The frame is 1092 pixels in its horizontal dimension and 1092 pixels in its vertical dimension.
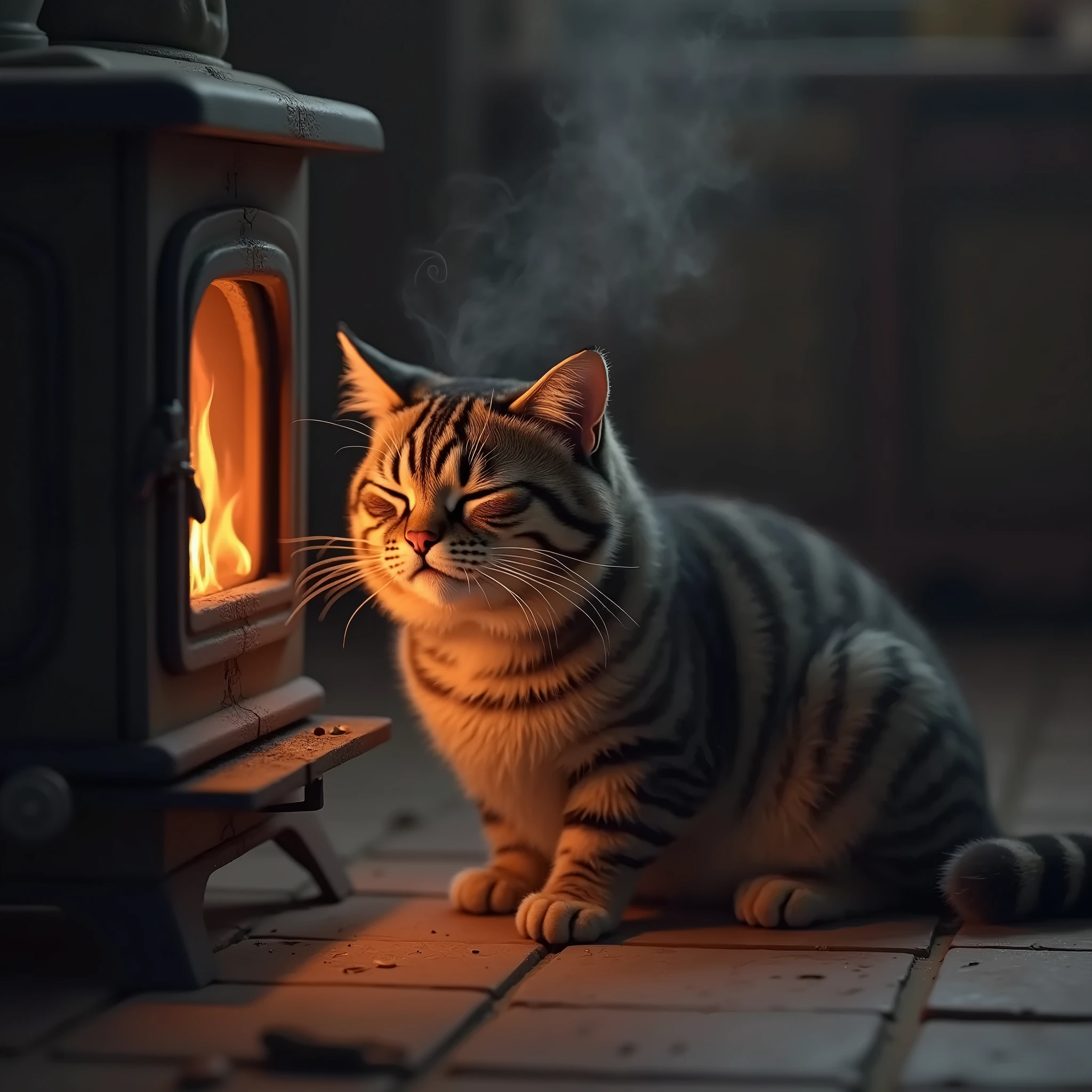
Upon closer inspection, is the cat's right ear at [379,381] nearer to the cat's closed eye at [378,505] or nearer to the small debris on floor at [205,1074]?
the cat's closed eye at [378,505]

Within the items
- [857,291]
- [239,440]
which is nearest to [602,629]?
[239,440]

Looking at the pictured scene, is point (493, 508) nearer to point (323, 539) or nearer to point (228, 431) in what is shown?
point (323, 539)

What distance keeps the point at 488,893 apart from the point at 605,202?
2.41 m

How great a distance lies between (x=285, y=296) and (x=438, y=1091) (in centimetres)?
107

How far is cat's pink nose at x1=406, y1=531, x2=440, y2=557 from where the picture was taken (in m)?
2.05

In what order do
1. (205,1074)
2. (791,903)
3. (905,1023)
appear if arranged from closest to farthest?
(205,1074)
(905,1023)
(791,903)

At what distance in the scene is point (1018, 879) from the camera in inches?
83.2

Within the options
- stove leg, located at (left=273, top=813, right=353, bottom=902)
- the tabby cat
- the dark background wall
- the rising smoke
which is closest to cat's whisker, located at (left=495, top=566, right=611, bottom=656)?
the tabby cat

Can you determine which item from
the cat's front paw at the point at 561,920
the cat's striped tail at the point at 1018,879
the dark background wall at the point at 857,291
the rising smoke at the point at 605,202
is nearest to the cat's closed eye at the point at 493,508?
the cat's front paw at the point at 561,920

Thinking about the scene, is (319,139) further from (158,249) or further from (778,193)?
(778,193)

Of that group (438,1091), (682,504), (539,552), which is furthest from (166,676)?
(682,504)

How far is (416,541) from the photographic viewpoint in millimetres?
2053

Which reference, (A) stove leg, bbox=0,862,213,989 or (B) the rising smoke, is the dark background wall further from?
(A) stove leg, bbox=0,862,213,989

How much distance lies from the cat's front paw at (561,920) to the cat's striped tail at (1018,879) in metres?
0.42
